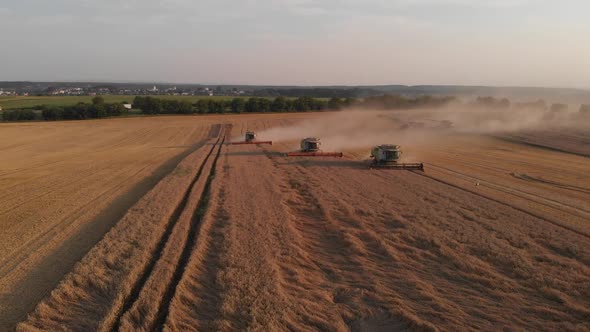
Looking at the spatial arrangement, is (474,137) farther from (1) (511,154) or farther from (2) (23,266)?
(2) (23,266)

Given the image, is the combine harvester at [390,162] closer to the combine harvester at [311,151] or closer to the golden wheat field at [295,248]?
the golden wheat field at [295,248]

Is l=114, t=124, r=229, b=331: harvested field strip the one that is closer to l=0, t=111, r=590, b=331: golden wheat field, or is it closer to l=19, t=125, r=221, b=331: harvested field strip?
l=0, t=111, r=590, b=331: golden wheat field

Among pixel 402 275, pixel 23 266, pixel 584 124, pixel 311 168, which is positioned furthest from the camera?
pixel 584 124

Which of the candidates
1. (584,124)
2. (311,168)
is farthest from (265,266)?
(584,124)

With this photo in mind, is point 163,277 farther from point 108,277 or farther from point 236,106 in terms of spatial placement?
point 236,106

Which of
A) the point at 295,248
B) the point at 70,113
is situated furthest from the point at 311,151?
the point at 70,113

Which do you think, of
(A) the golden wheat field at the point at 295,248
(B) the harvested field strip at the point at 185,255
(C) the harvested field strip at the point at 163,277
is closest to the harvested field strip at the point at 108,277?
(A) the golden wheat field at the point at 295,248

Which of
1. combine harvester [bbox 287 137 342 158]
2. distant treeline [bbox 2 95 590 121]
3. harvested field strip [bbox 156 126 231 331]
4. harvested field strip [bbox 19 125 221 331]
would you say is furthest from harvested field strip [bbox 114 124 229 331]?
distant treeline [bbox 2 95 590 121]
